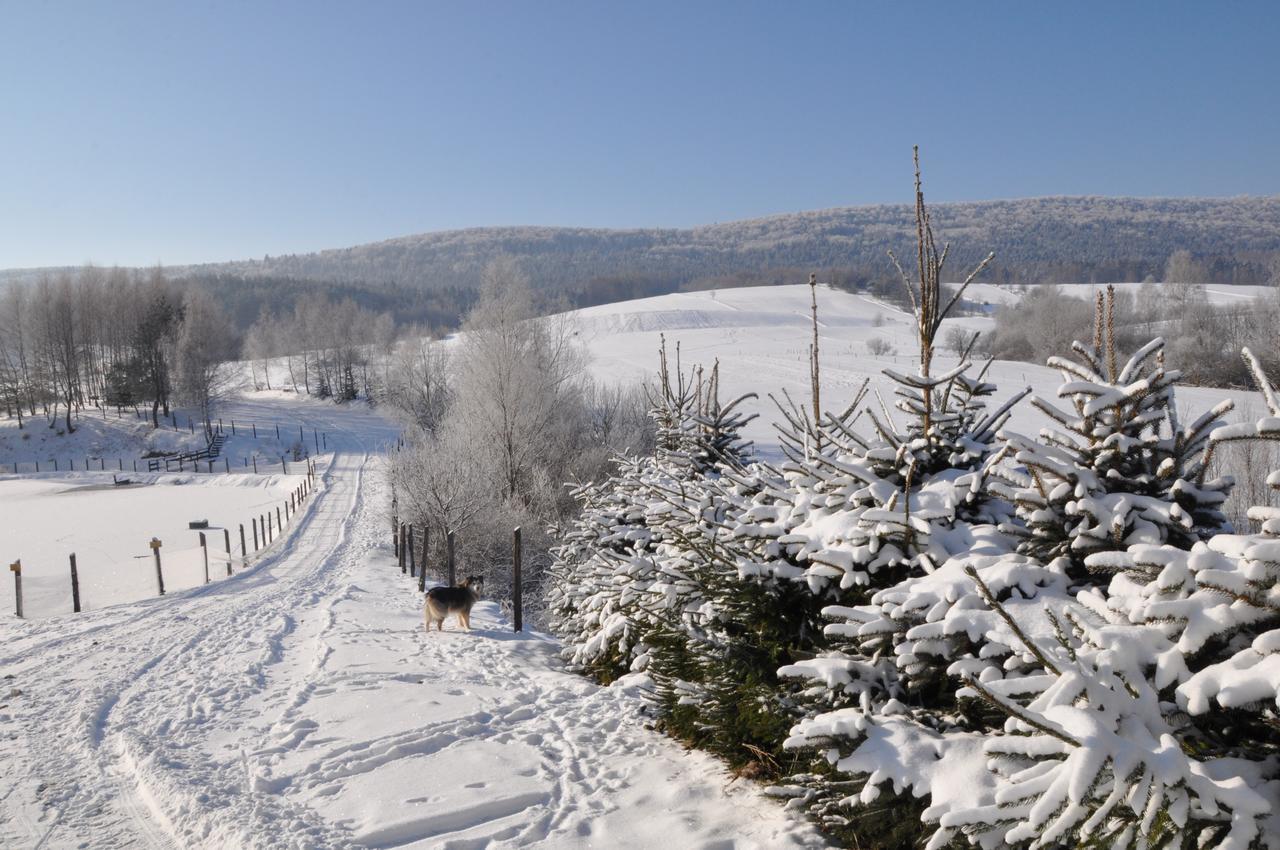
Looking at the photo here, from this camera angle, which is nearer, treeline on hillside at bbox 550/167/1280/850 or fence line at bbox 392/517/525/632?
treeline on hillside at bbox 550/167/1280/850

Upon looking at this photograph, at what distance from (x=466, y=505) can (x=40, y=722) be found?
17.5 m

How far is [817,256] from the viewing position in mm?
194125

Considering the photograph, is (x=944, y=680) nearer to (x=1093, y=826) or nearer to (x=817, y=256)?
(x=1093, y=826)

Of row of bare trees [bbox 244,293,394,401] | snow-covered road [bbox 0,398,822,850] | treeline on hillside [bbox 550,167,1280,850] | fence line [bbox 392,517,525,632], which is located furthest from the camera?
row of bare trees [bbox 244,293,394,401]

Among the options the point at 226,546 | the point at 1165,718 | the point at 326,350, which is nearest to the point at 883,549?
the point at 1165,718

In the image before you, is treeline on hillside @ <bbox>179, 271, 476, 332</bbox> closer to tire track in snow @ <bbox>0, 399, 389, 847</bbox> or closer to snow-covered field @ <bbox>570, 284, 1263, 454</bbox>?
snow-covered field @ <bbox>570, 284, 1263, 454</bbox>

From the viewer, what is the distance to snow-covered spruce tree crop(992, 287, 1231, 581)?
3094 millimetres

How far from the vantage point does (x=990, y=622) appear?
302 centimetres

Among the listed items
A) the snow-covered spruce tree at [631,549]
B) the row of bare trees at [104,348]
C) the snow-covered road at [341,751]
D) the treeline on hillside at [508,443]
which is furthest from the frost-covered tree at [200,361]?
the snow-covered spruce tree at [631,549]

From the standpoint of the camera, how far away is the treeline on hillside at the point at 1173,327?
3159cm

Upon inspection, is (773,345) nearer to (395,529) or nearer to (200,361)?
(200,361)

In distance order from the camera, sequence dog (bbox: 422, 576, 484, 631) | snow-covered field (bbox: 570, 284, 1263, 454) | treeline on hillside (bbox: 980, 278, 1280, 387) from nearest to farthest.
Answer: dog (bbox: 422, 576, 484, 631), treeline on hillside (bbox: 980, 278, 1280, 387), snow-covered field (bbox: 570, 284, 1263, 454)

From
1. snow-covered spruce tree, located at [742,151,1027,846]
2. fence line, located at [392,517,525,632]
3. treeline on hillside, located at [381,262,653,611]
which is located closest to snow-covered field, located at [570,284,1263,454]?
treeline on hillside, located at [381,262,653,611]

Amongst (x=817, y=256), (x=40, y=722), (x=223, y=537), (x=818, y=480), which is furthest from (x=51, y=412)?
(x=817, y=256)
